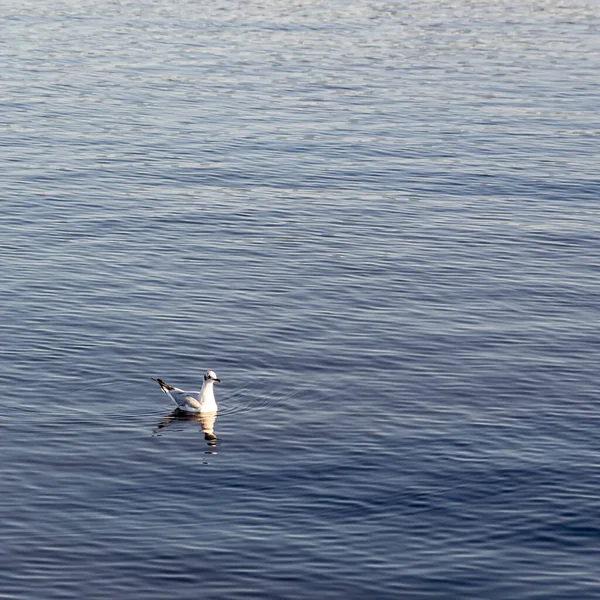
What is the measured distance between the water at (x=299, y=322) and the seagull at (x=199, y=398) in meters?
0.55

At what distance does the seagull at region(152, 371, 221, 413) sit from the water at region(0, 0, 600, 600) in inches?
21.8

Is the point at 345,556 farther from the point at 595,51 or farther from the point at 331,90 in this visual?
the point at 595,51

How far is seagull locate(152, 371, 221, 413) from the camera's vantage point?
106 ft

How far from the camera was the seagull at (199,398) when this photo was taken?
3244 centimetres

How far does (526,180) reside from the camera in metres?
56.0

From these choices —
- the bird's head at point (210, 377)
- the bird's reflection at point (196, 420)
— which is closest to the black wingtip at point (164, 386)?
the bird's reflection at point (196, 420)

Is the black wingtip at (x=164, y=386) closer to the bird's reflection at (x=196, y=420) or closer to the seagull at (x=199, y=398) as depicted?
the seagull at (x=199, y=398)

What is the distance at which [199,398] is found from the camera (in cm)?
3256

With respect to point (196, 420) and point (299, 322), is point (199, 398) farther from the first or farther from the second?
point (299, 322)

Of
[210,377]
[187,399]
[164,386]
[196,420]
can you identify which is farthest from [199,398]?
[164,386]

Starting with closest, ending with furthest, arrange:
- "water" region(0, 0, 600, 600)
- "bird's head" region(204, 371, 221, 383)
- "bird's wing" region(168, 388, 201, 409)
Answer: "water" region(0, 0, 600, 600) → "bird's wing" region(168, 388, 201, 409) → "bird's head" region(204, 371, 221, 383)

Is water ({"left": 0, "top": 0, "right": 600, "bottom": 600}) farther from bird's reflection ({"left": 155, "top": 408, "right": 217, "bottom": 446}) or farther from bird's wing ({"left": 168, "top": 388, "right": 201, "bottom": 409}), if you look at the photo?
bird's wing ({"left": 168, "top": 388, "right": 201, "bottom": 409})

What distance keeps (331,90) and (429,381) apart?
3769 centimetres

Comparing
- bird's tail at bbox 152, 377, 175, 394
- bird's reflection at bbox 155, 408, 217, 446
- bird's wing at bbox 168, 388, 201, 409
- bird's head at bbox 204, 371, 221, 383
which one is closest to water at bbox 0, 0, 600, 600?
bird's reflection at bbox 155, 408, 217, 446
